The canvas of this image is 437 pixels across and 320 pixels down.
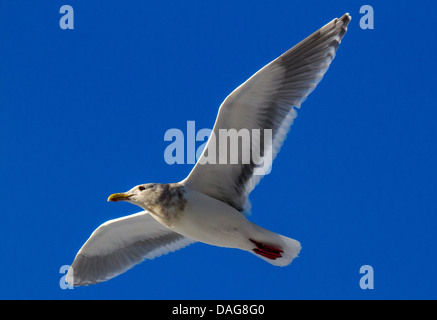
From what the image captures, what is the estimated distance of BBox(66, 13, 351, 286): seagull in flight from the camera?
17.1 ft

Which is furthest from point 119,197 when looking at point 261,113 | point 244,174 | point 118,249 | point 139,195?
point 261,113

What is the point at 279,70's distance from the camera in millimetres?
5270

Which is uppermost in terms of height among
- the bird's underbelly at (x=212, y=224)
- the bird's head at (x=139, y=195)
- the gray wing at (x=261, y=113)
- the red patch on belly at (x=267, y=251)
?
the gray wing at (x=261, y=113)

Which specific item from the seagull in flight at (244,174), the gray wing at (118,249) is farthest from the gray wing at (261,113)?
the gray wing at (118,249)

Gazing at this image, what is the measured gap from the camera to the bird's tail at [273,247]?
5.36 metres

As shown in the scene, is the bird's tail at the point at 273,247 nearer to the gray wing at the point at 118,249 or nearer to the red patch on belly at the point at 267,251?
the red patch on belly at the point at 267,251

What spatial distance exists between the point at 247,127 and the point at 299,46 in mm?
792

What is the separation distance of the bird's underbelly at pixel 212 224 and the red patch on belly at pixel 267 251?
84mm

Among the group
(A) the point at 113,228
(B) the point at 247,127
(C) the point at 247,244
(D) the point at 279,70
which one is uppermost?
(D) the point at 279,70

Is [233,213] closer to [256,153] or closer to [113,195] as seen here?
[256,153]

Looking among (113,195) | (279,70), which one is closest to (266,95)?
(279,70)

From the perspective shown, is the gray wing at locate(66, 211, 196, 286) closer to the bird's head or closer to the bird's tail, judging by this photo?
the bird's head

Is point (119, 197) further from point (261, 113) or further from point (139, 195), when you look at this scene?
point (261, 113)

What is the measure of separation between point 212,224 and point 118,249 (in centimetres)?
161
